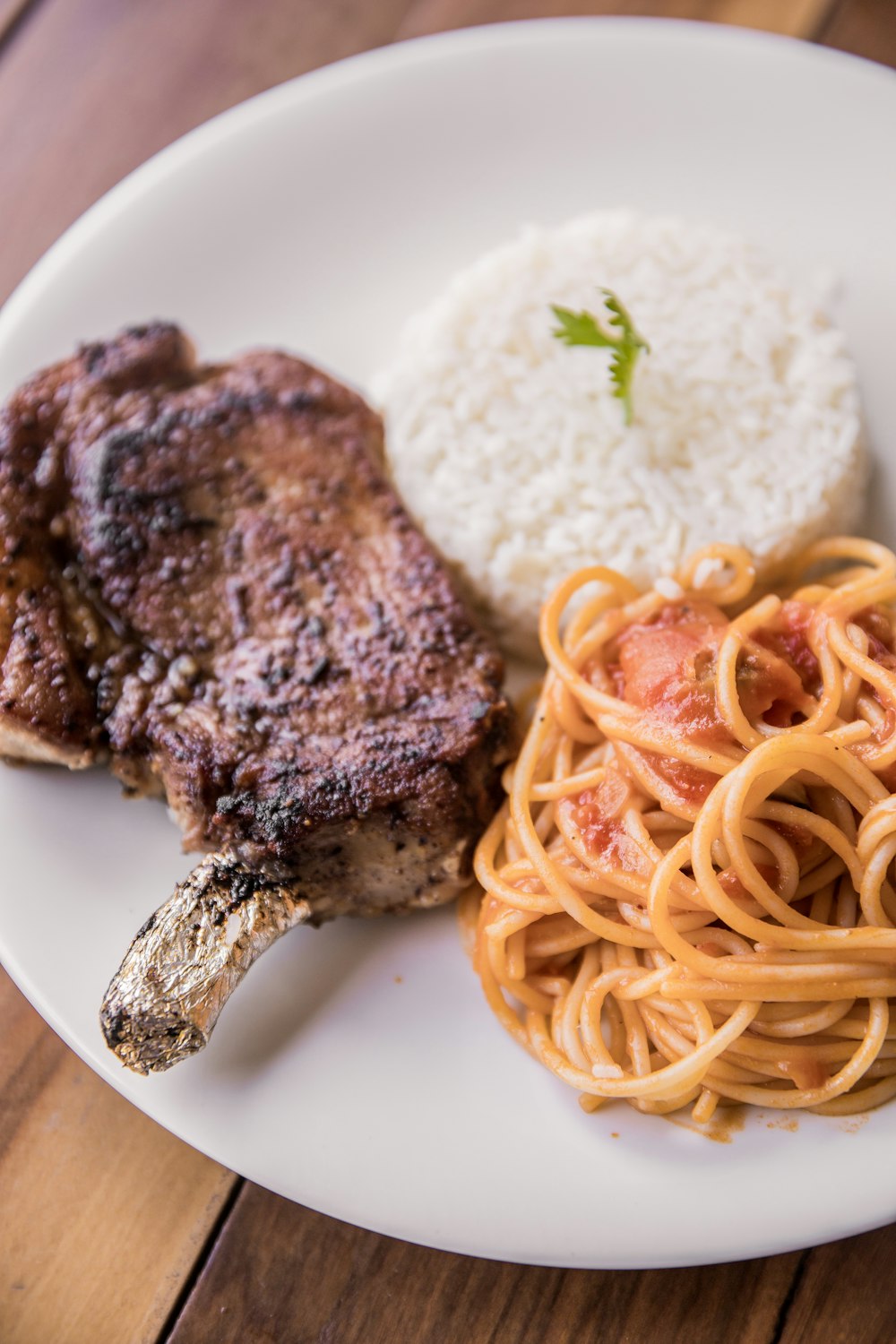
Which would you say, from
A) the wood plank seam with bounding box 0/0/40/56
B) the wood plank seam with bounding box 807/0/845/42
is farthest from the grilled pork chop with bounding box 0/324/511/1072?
the wood plank seam with bounding box 807/0/845/42

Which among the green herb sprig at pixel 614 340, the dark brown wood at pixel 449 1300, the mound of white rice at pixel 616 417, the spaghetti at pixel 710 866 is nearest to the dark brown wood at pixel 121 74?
the mound of white rice at pixel 616 417

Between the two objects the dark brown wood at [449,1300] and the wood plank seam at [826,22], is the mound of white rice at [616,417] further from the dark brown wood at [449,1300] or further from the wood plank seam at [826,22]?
the dark brown wood at [449,1300]

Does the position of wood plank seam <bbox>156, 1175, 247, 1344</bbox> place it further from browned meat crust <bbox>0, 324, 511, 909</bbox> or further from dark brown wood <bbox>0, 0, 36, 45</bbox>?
dark brown wood <bbox>0, 0, 36, 45</bbox>

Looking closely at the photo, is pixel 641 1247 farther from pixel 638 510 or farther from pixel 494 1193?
pixel 638 510

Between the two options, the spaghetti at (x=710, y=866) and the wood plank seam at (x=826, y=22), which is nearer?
the spaghetti at (x=710, y=866)

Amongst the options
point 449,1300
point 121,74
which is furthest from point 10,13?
point 449,1300

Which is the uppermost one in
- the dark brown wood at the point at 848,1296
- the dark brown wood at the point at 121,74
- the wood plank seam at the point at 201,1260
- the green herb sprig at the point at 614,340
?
the dark brown wood at the point at 121,74
